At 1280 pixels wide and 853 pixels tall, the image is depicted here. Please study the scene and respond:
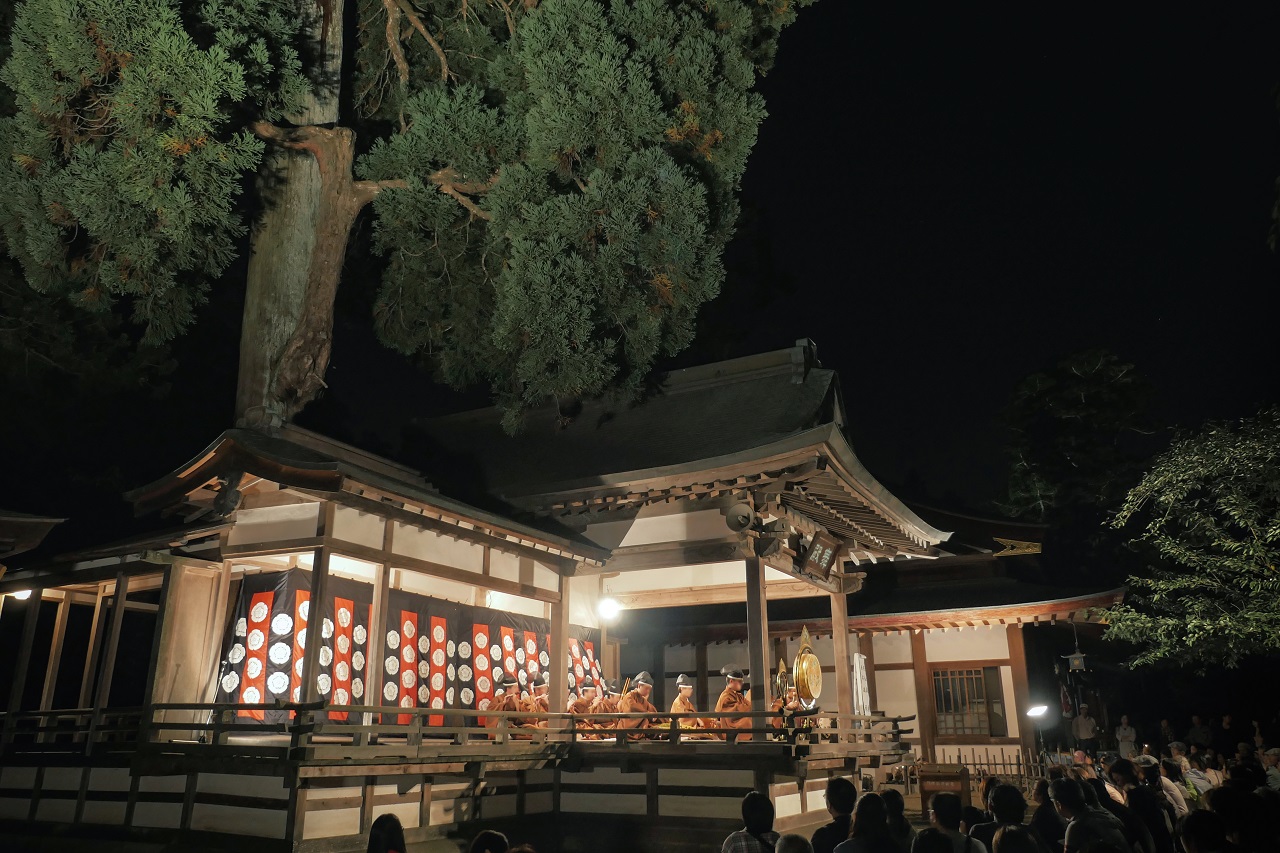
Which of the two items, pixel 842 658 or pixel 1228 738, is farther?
pixel 1228 738

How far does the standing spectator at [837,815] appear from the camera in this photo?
15.6ft

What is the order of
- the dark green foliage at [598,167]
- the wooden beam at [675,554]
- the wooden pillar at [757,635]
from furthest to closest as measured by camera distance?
the wooden beam at [675,554] < the wooden pillar at [757,635] < the dark green foliage at [598,167]

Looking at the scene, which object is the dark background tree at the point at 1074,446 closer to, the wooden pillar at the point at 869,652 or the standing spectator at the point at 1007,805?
the wooden pillar at the point at 869,652

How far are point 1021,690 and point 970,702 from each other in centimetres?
105

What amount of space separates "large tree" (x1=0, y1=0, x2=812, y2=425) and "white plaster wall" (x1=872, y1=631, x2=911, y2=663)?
33.1ft

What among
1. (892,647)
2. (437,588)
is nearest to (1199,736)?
(892,647)

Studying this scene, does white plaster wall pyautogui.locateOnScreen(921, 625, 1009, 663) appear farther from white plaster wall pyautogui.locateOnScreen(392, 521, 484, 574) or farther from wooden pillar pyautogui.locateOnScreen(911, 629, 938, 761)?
white plaster wall pyautogui.locateOnScreen(392, 521, 484, 574)

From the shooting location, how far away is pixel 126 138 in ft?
29.2

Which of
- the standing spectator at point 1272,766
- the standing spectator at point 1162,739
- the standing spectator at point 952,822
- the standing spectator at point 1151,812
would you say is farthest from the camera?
the standing spectator at point 1162,739

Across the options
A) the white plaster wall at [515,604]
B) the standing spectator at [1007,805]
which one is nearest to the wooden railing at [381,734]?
the white plaster wall at [515,604]

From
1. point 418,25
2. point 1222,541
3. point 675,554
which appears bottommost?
point 675,554

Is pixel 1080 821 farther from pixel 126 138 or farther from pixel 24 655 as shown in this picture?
pixel 24 655

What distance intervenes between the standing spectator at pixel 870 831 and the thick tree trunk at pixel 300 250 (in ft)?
31.5

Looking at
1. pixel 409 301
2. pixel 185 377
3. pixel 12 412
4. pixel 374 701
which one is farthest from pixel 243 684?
pixel 185 377
